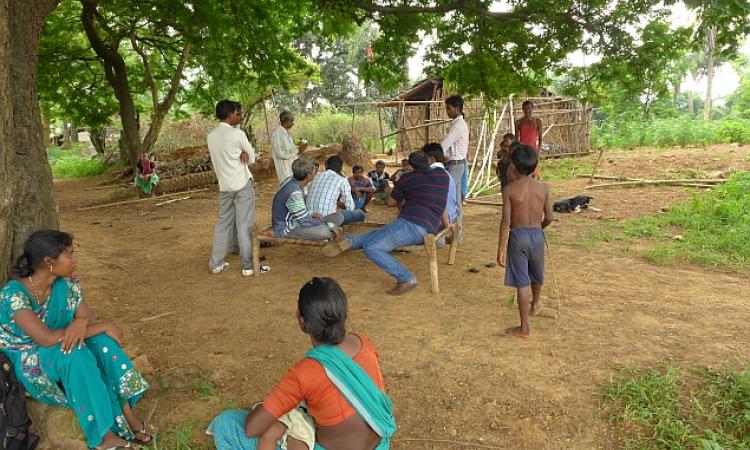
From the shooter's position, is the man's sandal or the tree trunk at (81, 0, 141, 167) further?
the tree trunk at (81, 0, 141, 167)

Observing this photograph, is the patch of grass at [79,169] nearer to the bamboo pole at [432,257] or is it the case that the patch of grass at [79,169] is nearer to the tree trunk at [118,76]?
the tree trunk at [118,76]

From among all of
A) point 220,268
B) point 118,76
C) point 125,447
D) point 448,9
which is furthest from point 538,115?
point 125,447

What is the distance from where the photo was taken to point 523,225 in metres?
4.17

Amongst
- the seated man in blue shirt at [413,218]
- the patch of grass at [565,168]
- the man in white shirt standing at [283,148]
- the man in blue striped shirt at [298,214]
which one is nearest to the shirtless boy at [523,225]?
the seated man in blue shirt at [413,218]

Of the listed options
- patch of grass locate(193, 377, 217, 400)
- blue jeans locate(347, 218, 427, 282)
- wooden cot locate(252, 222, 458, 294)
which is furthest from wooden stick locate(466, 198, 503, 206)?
patch of grass locate(193, 377, 217, 400)

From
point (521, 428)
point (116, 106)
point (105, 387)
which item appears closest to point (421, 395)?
point (521, 428)

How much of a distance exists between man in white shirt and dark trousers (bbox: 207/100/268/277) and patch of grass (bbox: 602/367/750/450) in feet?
13.3

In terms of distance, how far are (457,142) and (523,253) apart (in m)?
2.95

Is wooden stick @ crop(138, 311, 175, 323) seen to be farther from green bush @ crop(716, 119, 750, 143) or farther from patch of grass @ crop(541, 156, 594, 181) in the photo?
green bush @ crop(716, 119, 750, 143)

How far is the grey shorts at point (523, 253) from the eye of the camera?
4.16 m

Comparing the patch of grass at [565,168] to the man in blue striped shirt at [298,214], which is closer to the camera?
the man in blue striped shirt at [298,214]

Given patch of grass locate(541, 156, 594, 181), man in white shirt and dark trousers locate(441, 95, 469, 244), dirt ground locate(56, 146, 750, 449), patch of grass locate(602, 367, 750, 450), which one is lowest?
patch of grass locate(602, 367, 750, 450)

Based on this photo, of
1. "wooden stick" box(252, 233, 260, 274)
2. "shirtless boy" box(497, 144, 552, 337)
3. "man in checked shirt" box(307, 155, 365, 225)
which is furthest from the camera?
"man in checked shirt" box(307, 155, 365, 225)

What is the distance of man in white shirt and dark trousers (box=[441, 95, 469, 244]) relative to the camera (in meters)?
6.64
